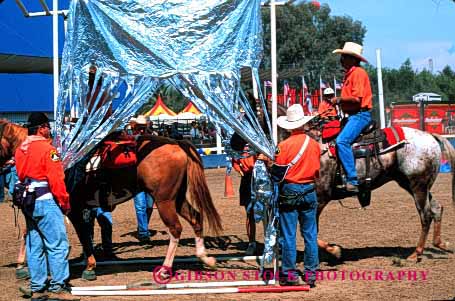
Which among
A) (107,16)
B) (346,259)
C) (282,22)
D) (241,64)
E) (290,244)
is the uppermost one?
(282,22)

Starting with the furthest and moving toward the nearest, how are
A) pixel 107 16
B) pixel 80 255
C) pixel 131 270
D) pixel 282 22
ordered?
1. pixel 282 22
2. pixel 80 255
3. pixel 131 270
4. pixel 107 16

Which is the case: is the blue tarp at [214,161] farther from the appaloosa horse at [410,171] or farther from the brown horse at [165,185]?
the brown horse at [165,185]

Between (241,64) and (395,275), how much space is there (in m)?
3.23

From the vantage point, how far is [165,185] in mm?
8477

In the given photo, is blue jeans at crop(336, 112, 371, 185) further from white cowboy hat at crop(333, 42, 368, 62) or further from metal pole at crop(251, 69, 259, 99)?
metal pole at crop(251, 69, 259, 99)

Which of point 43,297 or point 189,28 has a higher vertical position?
point 189,28

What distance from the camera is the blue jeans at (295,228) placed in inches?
302

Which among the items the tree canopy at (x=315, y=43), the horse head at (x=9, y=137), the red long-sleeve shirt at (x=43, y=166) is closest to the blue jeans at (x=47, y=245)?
the red long-sleeve shirt at (x=43, y=166)

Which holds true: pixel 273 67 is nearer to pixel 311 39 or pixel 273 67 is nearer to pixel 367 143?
pixel 367 143

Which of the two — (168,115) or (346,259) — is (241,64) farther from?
(168,115)

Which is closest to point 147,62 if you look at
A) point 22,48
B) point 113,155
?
point 113,155

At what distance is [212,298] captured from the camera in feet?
24.3

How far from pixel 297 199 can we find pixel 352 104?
2.02m

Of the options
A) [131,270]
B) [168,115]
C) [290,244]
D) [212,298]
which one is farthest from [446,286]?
[168,115]
